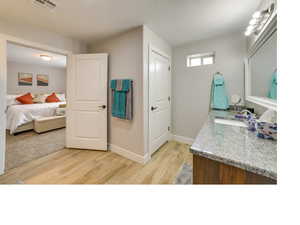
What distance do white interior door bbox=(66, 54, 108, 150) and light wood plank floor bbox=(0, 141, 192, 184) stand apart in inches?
10.6

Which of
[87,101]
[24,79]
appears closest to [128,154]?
[87,101]

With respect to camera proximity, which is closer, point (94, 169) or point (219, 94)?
point (94, 169)

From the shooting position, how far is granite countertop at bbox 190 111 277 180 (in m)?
0.54

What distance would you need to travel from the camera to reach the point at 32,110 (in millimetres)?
3438

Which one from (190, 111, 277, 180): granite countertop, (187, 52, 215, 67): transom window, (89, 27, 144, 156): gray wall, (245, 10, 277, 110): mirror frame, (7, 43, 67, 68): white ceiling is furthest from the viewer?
(7, 43, 67, 68): white ceiling

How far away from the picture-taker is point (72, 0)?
4.55 ft

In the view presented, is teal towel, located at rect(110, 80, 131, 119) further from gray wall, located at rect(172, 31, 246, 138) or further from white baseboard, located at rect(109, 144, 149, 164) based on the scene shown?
gray wall, located at rect(172, 31, 246, 138)

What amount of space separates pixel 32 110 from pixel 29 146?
1467mm

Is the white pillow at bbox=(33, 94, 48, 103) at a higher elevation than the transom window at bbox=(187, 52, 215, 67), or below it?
below

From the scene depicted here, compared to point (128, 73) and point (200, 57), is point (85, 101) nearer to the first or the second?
point (128, 73)

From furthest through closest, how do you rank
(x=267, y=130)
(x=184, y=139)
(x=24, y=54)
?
(x=24, y=54)
(x=184, y=139)
(x=267, y=130)

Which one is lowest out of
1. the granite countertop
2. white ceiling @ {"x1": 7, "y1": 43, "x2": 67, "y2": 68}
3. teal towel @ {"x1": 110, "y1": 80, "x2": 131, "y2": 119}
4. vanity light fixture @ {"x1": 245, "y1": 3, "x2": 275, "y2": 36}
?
the granite countertop

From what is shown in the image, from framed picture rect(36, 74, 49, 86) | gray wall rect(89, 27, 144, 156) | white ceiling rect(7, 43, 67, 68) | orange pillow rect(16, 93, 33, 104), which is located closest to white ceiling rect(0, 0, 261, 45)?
gray wall rect(89, 27, 144, 156)
